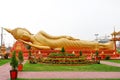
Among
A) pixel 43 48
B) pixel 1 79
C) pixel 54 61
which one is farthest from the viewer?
pixel 43 48

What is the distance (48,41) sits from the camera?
34.7 m

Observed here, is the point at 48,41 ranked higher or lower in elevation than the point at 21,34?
lower

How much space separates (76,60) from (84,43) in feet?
46.4

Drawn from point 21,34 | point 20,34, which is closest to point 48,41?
point 21,34

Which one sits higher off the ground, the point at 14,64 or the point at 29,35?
the point at 29,35

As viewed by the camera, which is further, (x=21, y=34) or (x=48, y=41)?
(x=48, y=41)

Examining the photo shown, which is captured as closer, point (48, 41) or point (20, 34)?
point (20, 34)

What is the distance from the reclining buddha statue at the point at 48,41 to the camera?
34.3m

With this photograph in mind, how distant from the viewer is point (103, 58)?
1210 inches

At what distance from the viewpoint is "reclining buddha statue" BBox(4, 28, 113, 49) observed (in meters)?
34.3

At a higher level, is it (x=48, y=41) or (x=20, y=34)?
(x=20, y=34)

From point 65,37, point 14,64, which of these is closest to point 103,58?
point 65,37

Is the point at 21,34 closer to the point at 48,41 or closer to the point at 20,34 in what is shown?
the point at 20,34

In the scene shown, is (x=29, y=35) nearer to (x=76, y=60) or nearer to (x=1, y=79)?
(x=76, y=60)
